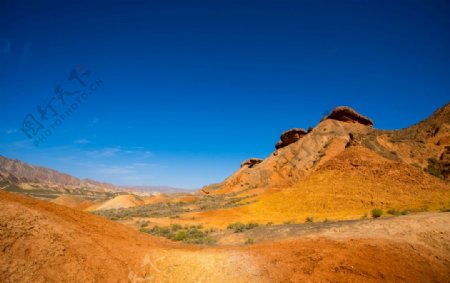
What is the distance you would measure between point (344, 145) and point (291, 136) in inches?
649

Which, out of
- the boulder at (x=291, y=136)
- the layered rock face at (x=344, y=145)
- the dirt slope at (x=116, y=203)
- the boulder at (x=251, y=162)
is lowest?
the dirt slope at (x=116, y=203)

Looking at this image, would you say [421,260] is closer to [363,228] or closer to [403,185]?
[363,228]

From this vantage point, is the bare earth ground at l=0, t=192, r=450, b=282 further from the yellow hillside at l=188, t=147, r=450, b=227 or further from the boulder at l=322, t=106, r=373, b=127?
the boulder at l=322, t=106, r=373, b=127

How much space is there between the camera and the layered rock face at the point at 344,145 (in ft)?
90.3

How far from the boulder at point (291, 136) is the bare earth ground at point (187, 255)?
4484 centimetres

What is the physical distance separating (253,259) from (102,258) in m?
3.73

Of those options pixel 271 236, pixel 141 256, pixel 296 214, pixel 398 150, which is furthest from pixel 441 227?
pixel 398 150

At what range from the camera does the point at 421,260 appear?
278 inches

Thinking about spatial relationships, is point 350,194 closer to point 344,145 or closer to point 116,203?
point 344,145

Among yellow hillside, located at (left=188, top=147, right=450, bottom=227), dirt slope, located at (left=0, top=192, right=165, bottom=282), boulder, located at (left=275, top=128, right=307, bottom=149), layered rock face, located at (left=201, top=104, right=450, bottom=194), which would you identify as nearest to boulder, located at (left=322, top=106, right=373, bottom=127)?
layered rock face, located at (left=201, top=104, right=450, bottom=194)

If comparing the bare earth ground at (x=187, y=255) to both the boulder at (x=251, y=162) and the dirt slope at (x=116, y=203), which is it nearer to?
the dirt slope at (x=116, y=203)

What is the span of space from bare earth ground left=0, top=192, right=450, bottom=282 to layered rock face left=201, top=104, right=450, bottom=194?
20989 mm

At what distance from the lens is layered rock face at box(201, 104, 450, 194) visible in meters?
27.5

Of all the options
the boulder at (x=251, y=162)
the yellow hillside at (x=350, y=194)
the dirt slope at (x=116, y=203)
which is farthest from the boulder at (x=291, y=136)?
the dirt slope at (x=116, y=203)
